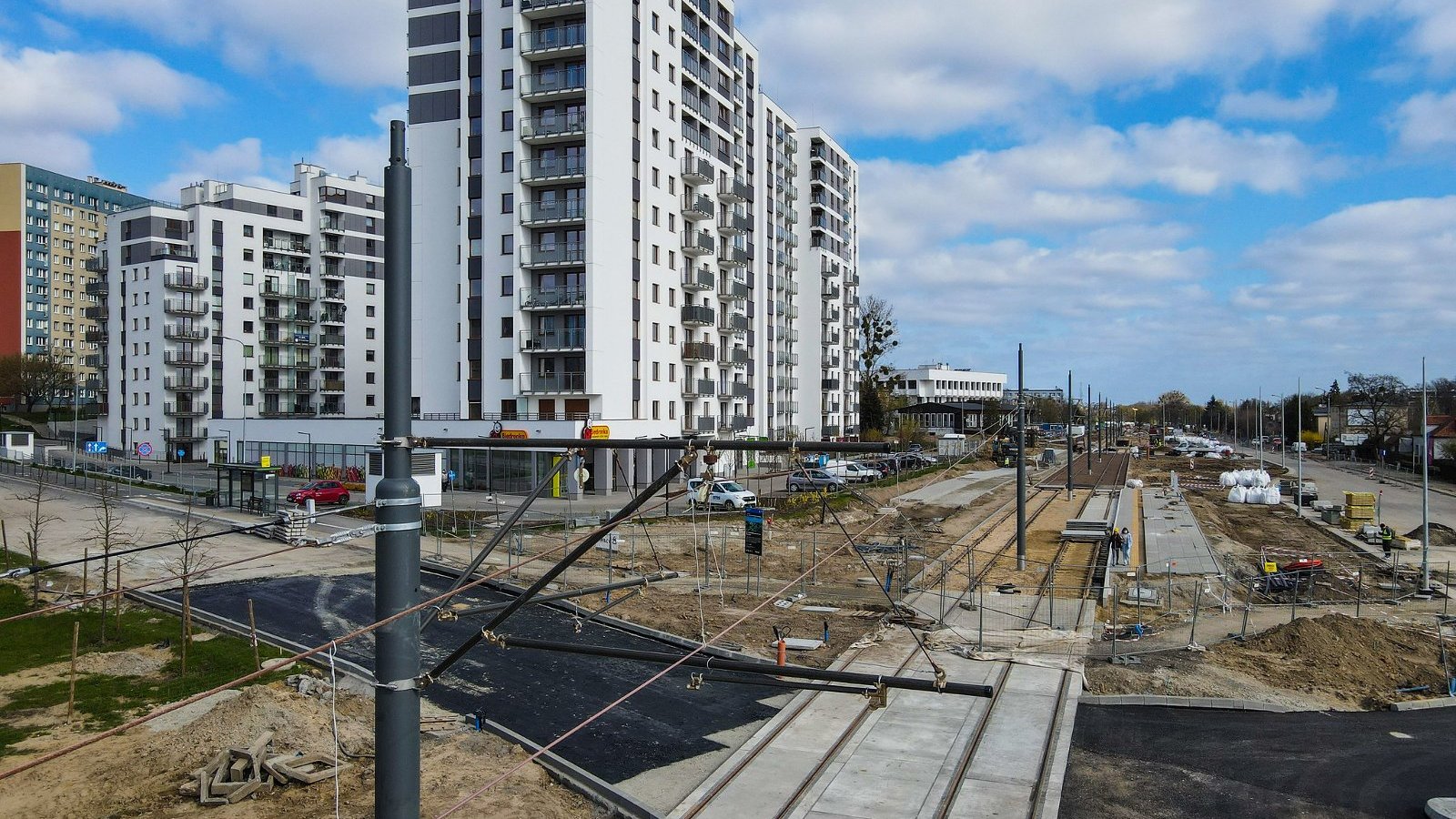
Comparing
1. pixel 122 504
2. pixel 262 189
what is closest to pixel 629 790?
pixel 122 504

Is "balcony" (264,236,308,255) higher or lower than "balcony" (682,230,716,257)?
higher

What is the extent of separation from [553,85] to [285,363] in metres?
46.4

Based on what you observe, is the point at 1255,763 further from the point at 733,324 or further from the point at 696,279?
the point at 733,324

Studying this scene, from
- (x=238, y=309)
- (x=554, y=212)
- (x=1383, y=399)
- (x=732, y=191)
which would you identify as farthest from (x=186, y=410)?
(x=1383, y=399)

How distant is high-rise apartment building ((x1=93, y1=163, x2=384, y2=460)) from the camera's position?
78375 mm

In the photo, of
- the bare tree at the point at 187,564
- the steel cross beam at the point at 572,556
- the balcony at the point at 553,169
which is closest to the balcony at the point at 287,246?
the balcony at the point at 553,169

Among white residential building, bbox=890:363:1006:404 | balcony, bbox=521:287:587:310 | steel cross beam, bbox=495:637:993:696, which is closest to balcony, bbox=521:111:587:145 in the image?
balcony, bbox=521:287:587:310

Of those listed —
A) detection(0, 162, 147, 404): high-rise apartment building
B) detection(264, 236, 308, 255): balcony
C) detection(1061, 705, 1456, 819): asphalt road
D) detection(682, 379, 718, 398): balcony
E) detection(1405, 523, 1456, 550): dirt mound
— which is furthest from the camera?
detection(0, 162, 147, 404): high-rise apartment building

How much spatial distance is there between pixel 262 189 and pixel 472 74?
39.5 m

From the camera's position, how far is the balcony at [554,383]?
176 feet

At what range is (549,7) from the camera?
176 feet

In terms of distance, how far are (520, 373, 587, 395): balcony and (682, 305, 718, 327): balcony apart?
466 inches

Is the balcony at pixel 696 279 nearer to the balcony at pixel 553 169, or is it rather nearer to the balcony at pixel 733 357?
the balcony at pixel 733 357

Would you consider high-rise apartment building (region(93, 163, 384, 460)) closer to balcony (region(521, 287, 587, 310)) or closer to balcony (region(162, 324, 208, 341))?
balcony (region(162, 324, 208, 341))
